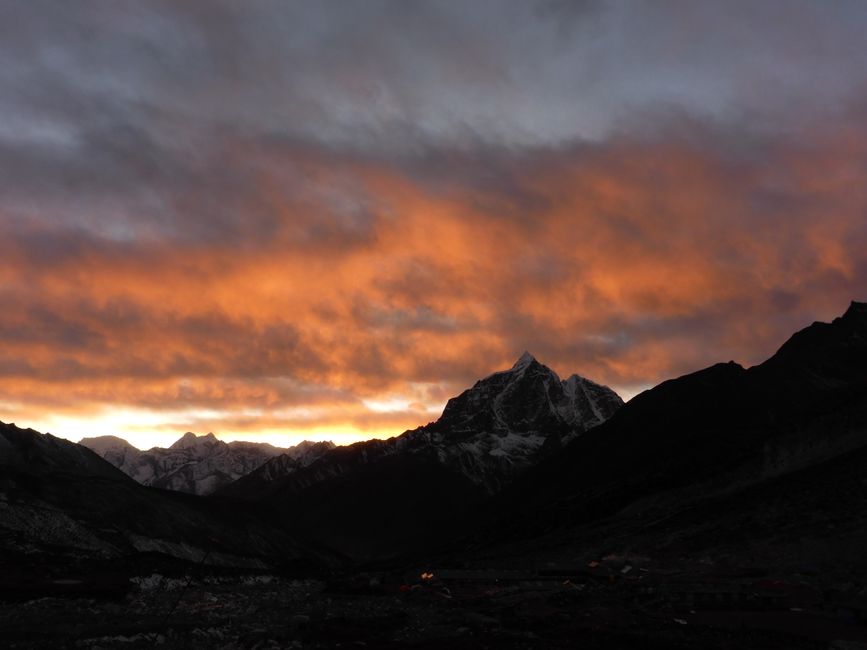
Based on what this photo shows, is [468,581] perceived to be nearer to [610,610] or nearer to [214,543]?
[610,610]

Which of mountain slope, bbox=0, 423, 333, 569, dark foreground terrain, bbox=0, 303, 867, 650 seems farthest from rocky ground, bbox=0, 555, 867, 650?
mountain slope, bbox=0, 423, 333, 569

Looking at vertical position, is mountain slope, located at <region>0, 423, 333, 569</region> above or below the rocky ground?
above

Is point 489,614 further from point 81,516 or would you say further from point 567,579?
point 81,516

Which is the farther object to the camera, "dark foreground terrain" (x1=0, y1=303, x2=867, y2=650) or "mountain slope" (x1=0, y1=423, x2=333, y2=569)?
"mountain slope" (x1=0, y1=423, x2=333, y2=569)

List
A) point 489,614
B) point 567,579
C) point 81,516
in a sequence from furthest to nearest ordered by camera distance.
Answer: point 81,516, point 567,579, point 489,614

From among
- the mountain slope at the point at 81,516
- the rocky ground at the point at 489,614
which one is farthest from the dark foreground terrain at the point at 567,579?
the mountain slope at the point at 81,516

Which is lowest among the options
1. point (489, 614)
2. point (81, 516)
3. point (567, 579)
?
point (489, 614)

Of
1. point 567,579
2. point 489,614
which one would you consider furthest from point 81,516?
point 489,614

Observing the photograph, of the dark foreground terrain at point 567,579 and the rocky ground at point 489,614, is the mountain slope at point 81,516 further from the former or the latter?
the rocky ground at point 489,614

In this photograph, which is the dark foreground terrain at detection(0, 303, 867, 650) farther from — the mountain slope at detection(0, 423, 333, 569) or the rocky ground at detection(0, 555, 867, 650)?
the mountain slope at detection(0, 423, 333, 569)

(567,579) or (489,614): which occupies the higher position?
(567,579)

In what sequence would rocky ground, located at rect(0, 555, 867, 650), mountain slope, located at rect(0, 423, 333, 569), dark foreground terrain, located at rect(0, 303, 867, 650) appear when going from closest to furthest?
rocky ground, located at rect(0, 555, 867, 650) < dark foreground terrain, located at rect(0, 303, 867, 650) < mountain slope, located at rect(0, 423, 333, 569)

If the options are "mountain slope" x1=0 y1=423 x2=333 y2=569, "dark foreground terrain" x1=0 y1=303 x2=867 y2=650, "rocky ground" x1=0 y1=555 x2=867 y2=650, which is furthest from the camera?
"mountain slope" x1=0 y1=423 x2=333 y2=569

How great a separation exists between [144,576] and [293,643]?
5379 cm
